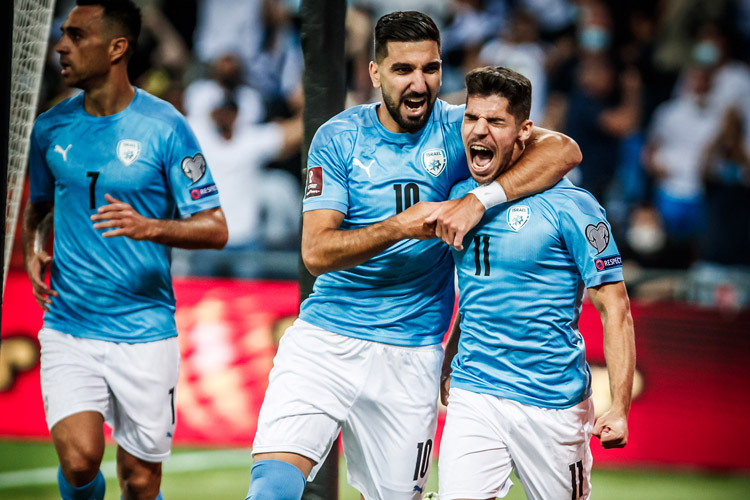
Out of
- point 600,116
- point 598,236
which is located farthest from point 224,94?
point 598,236

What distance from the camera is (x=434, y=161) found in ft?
13.3

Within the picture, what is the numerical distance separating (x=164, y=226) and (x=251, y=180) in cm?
482

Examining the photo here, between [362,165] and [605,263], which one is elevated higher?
[362,165]

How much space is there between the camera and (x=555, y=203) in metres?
3.88

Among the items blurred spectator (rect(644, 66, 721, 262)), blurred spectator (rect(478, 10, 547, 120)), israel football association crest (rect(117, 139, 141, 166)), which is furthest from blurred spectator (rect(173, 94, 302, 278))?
israel football association crest (rect(117, 139, 141, 166))

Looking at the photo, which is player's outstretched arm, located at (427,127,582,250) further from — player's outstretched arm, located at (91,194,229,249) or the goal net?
the goal net

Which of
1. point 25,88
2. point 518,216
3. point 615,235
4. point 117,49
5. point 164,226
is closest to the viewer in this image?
point 518,216

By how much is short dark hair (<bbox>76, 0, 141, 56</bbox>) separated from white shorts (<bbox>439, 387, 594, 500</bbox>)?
8.19 ft

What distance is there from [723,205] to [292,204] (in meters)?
4.04

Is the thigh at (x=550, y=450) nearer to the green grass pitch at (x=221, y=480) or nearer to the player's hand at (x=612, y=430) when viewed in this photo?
the player's hand at (x=612, y=430)

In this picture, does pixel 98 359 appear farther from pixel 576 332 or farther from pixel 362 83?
pixel 362 83

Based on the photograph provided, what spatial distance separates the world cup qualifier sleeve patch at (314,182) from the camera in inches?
159

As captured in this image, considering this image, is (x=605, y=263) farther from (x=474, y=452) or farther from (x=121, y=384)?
(x=121, y=384)

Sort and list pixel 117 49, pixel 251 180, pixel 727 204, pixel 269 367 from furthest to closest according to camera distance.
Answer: pixel 251 180
pixel 727 204
pixel 269 367
pixel 117 49
